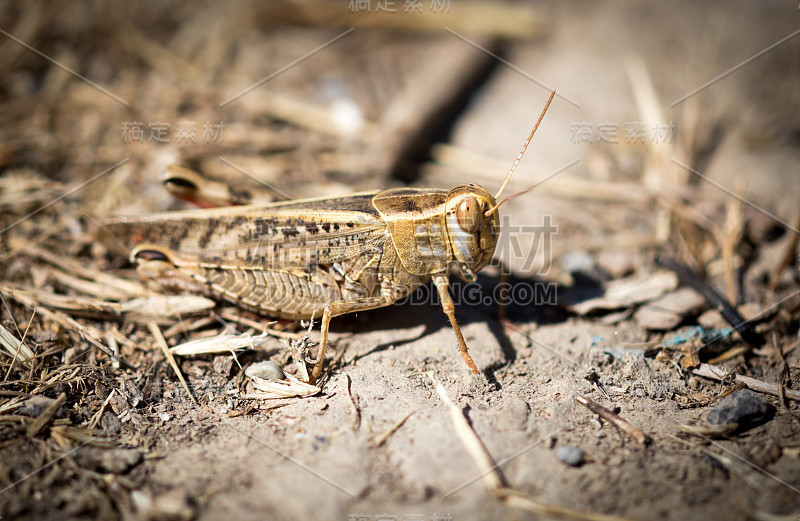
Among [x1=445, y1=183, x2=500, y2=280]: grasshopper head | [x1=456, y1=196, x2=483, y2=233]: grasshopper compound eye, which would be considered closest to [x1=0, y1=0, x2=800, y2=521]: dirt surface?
[x1=445, y1=183, x2=500, y2=280]: grasshopper head

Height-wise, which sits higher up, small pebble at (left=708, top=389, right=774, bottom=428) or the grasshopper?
the grasshopper

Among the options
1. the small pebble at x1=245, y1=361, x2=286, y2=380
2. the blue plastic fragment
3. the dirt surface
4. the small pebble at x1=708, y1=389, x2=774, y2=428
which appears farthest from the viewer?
the blue plastic fragment

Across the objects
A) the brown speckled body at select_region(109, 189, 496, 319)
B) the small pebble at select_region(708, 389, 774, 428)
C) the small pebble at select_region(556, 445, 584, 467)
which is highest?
the brown speckled body at select_region(109, 189, 496, 319)

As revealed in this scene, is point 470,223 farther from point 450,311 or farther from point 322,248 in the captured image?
point 322,248

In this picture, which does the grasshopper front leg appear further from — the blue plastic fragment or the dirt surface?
the blue plastic fragment

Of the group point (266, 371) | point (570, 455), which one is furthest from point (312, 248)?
point (570, 455)

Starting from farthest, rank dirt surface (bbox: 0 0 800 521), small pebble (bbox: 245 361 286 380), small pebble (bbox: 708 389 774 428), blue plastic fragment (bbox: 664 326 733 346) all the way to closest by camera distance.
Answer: blue plastic fragment (bbox: 664 326 733 346) < small pebble (bbox: 245 361 286 380) < small pebble (bbox: 708 389 774 428) < dirt surface (bbox: 0 0 800 521)

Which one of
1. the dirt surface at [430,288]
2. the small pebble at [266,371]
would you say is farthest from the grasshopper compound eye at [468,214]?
the small pebble at [266,371]

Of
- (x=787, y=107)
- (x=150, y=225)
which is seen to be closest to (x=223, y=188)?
(x=150, y=225)
